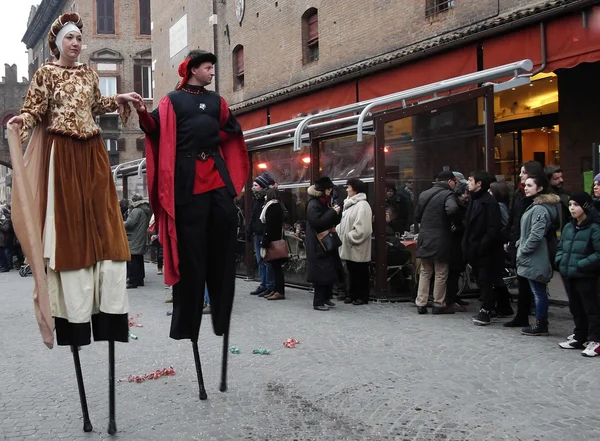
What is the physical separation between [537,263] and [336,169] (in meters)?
4.21

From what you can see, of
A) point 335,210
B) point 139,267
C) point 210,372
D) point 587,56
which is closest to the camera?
point 210,372

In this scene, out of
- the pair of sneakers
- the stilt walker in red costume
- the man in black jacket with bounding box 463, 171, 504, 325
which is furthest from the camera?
the man in black jacket with bounding box 463, 171, 504, 325

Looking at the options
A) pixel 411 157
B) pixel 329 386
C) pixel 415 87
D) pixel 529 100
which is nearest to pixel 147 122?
pixel 329 386

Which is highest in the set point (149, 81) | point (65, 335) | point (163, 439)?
point (149, 81)

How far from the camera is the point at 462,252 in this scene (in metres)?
8.84

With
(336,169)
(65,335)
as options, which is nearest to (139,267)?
(336,169)

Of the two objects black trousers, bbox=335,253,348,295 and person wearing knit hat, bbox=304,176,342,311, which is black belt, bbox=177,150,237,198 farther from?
black trousers, bbox=335,253,348,295

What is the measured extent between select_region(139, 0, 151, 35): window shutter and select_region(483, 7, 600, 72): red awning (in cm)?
3326

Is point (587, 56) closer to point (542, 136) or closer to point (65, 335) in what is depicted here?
point (542, 136)

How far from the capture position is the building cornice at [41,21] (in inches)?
1879

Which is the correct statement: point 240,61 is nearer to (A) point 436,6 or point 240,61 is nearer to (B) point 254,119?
(B) point 254,119

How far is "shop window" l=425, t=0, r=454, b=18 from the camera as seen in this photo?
46.2 ft

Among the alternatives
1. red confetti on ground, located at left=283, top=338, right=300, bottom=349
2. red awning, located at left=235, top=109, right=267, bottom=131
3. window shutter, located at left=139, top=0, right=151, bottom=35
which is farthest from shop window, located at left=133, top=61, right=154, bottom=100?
red confetti on ground, located at left=283, top=338, right=300, bottom=349

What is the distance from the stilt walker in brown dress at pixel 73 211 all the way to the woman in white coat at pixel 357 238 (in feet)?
19.1
